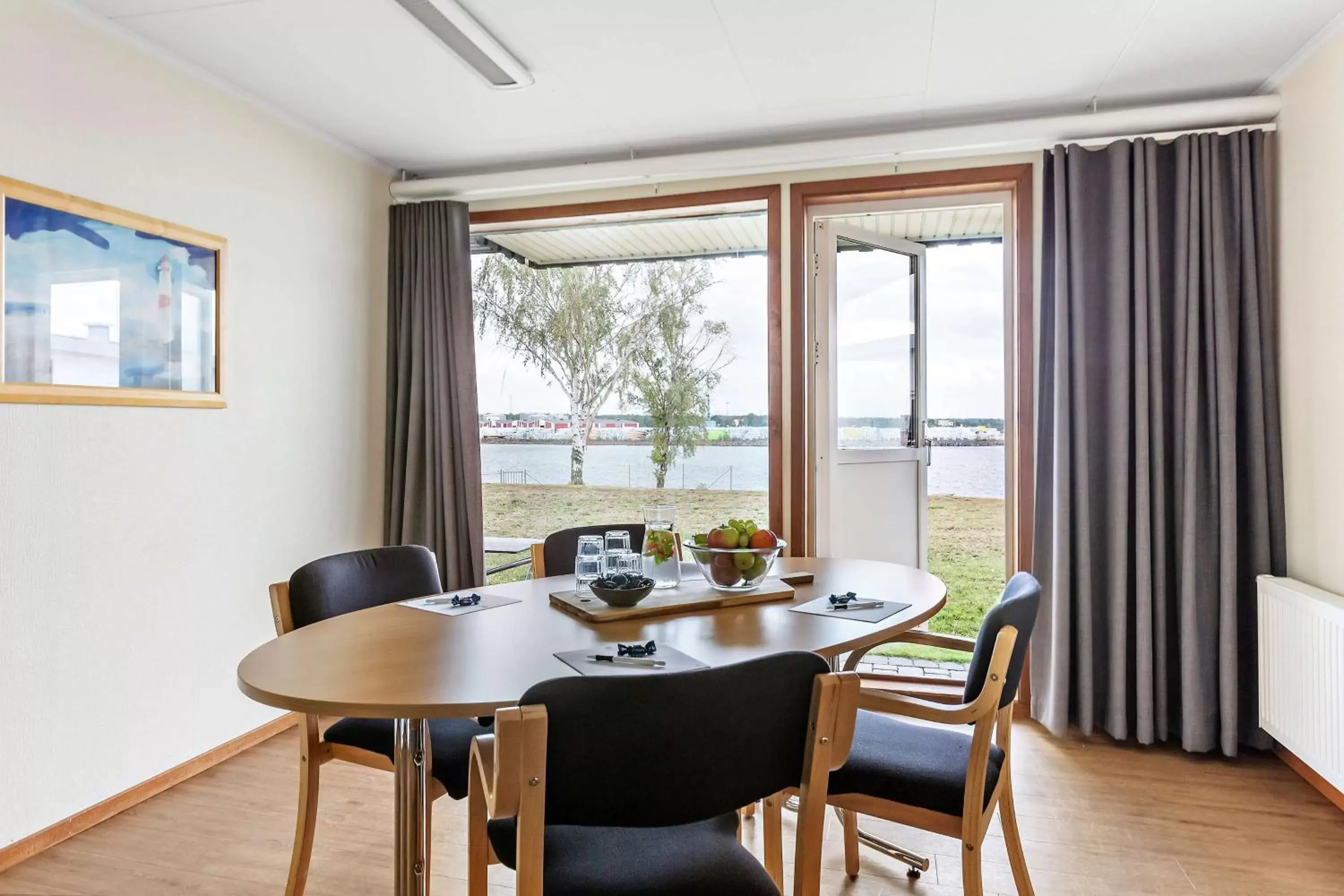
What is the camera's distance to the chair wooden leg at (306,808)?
2020 mm

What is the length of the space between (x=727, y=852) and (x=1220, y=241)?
2.96 meters

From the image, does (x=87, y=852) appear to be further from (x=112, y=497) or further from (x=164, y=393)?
(x=164, y=393)

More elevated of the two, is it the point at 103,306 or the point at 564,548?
the point at 103,306

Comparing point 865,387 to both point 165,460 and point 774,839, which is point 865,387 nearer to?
point 774,839

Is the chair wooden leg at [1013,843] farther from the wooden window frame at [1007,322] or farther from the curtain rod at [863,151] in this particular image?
the curtain rod at [863,151]

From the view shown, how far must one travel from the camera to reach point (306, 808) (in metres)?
2.02

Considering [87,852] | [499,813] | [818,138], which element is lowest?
[87,852]

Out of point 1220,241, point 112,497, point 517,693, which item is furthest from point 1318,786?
point 112,497

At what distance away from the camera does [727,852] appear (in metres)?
1.44

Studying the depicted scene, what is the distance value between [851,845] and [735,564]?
90cm

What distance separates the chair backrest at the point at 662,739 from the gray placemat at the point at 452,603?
901 mm

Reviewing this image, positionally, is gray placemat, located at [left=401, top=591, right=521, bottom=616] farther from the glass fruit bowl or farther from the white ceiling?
the white ceiling

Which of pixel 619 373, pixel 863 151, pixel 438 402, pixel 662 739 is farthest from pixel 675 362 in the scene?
pixel 662 739

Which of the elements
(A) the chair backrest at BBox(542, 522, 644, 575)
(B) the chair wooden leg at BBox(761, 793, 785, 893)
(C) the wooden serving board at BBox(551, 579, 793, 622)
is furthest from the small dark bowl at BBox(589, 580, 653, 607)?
(A) the chair backrest at BBox(542, 522, 644, 575)
